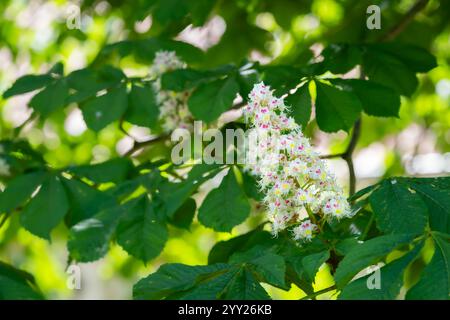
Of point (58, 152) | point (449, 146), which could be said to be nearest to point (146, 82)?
point (58, 152)

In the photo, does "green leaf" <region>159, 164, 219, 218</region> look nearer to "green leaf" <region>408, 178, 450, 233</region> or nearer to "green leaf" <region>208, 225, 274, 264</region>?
"green leaf" <region>208, 225, 274, 264</region>

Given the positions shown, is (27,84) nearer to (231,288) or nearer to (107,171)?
(107,171)

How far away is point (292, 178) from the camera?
1.50 metres

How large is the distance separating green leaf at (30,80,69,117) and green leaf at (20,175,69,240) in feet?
1.01

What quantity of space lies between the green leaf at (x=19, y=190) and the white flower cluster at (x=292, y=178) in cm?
98

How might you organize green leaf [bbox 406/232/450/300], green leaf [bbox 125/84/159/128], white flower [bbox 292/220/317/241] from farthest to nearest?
green leaf [bbox 125/84/159/128]
white flower [bbox 292/220/317/241]
green leaf [bbox 406/232/450/300]

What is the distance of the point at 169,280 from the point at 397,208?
50 centimetres

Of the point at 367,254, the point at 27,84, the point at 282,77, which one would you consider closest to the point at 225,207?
the point at 282,77

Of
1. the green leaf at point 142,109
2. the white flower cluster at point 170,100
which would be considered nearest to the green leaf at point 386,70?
the white flower cluster at point 170,100

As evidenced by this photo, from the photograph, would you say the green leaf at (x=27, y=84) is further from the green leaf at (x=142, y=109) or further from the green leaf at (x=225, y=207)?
the green leaf at (x=225, y=207)

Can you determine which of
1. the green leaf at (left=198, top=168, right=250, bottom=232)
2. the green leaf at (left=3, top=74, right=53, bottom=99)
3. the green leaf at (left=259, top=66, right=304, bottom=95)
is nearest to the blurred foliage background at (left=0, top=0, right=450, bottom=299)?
the green leaf at (left=3, top=74, right=53, bottom=99)

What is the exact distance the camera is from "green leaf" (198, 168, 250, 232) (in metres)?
1.88
